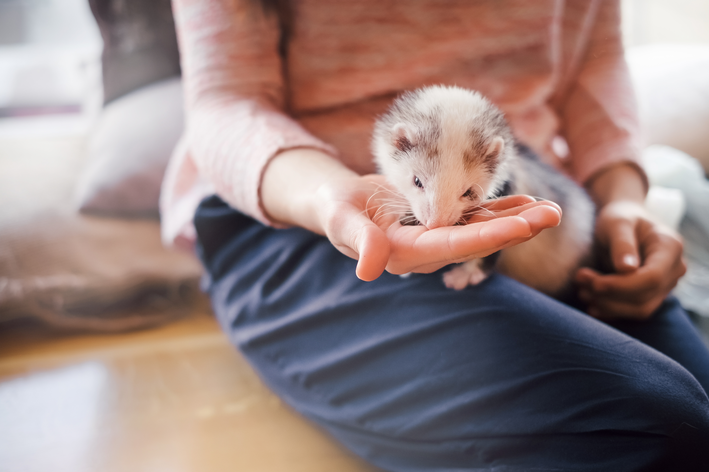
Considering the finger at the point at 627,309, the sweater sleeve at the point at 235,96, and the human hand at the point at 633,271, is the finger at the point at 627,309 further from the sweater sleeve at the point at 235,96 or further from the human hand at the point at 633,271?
the sweater sleeve at the point at 235,96

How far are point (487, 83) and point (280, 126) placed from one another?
29 centimetres

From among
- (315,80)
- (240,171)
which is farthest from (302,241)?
(315,80)

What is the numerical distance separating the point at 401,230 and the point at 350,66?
0.95 feet

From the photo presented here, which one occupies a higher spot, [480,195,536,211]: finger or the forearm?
[480,195,536,211]: finger

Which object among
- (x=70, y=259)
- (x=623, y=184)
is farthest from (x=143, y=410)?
(x=623, y=184)

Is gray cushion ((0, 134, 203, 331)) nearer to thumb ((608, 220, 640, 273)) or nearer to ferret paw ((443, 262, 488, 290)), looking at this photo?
ferret paw ((443, 262, 488, 290))

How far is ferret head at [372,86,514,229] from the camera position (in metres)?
0.46

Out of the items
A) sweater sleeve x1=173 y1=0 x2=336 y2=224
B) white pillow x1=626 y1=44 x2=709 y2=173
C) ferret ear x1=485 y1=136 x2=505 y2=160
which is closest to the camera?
ferret ear x1=485 y1=136 x2=505 y2=160

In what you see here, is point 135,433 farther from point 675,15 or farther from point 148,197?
point 675,15

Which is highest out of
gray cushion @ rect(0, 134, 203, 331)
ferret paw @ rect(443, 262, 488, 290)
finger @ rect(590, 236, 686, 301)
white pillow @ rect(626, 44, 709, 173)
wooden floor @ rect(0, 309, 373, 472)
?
white pillow @ rect(626, 44, 709, 173)

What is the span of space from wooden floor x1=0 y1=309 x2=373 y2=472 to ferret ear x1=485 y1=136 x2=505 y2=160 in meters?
0.45

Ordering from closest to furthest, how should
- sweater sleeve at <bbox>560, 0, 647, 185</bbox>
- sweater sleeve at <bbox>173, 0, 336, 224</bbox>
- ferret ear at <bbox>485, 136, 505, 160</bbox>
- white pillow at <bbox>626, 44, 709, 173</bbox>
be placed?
1. ferret ear at <bbox>485, 136, 505, 160</bbox>
2. sweater sleeve at <bbox>173, 0, 336, 224</bbox>
3. sweater sleeve at <bbox>560, 0, 647, 185</bbox>
4. white pillow at <bbox>626, 44, 709, 173</bbox>

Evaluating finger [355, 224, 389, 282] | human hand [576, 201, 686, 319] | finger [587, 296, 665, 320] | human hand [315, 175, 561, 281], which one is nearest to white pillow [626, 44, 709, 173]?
human hand [576, 201, 686, 319]

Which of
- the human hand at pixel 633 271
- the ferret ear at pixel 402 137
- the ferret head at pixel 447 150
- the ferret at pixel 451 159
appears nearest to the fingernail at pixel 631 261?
the human hand at pixel 633 271
